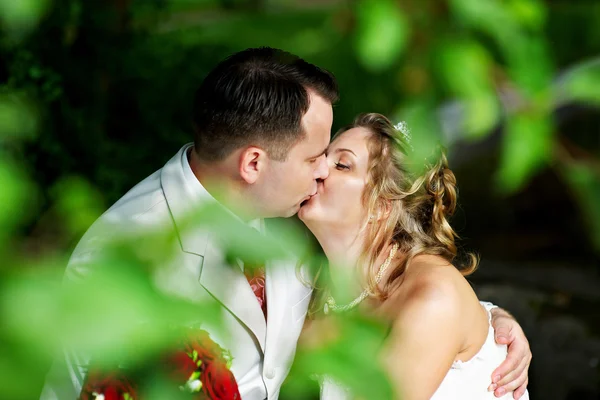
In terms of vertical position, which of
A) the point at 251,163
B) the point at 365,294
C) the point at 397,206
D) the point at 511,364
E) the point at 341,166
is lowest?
the point at 511,364

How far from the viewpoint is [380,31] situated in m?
0.89

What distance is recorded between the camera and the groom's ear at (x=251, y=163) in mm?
2559

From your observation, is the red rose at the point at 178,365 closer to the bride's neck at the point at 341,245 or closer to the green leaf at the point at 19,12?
the green leaf at the point at 19,12

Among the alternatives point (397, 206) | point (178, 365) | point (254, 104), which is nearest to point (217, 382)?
point (178, 365)

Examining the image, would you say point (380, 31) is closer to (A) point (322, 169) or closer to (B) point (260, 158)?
(B) point (260, 158)

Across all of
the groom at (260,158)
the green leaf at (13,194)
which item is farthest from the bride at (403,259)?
the green leaf at (13,194)

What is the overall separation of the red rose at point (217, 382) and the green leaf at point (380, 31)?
0.64 metres

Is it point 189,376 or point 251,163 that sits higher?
point 189,376

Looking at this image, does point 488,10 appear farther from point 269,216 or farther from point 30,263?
point 269,216

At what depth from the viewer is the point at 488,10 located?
0.87 m

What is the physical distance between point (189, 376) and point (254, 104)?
1.55m

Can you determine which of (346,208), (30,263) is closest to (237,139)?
(346,208)

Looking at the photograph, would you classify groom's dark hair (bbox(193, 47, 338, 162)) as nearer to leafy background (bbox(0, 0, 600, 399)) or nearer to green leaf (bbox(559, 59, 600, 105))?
leafy background (bbox(0, 0, 600, 399))

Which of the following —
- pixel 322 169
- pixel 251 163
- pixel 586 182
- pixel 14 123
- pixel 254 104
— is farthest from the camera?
pixel 322 169
